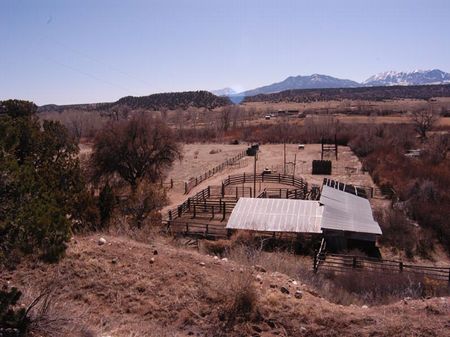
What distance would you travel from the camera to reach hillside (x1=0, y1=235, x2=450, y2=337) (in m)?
7.93

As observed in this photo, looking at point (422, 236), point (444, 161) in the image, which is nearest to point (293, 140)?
point (444, 161)

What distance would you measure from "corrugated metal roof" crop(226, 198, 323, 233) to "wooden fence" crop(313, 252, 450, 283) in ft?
8.59

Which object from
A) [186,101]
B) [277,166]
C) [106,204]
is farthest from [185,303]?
[186,101]

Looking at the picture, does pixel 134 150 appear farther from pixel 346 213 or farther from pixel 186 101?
pixel 186 101

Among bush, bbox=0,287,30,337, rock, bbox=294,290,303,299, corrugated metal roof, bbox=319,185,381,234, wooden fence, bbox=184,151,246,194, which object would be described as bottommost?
wooden fence, bbox=184,151,246,194

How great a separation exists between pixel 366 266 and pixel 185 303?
11.8 m

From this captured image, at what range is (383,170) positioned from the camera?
46.6 m

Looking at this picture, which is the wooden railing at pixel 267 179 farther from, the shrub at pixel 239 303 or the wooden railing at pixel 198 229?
the shrub at pixel 239 303

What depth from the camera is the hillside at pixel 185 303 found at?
26.0 feet

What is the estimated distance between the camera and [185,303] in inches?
354

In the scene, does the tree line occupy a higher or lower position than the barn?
higher

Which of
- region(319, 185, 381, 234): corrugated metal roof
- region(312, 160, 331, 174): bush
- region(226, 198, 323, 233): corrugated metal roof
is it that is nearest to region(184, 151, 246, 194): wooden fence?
region(312, 160, 331, 174): bush

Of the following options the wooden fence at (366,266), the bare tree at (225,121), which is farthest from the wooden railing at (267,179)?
the bare tree at (225,121)

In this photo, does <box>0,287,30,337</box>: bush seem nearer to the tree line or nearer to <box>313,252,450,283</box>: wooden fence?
the tree line
